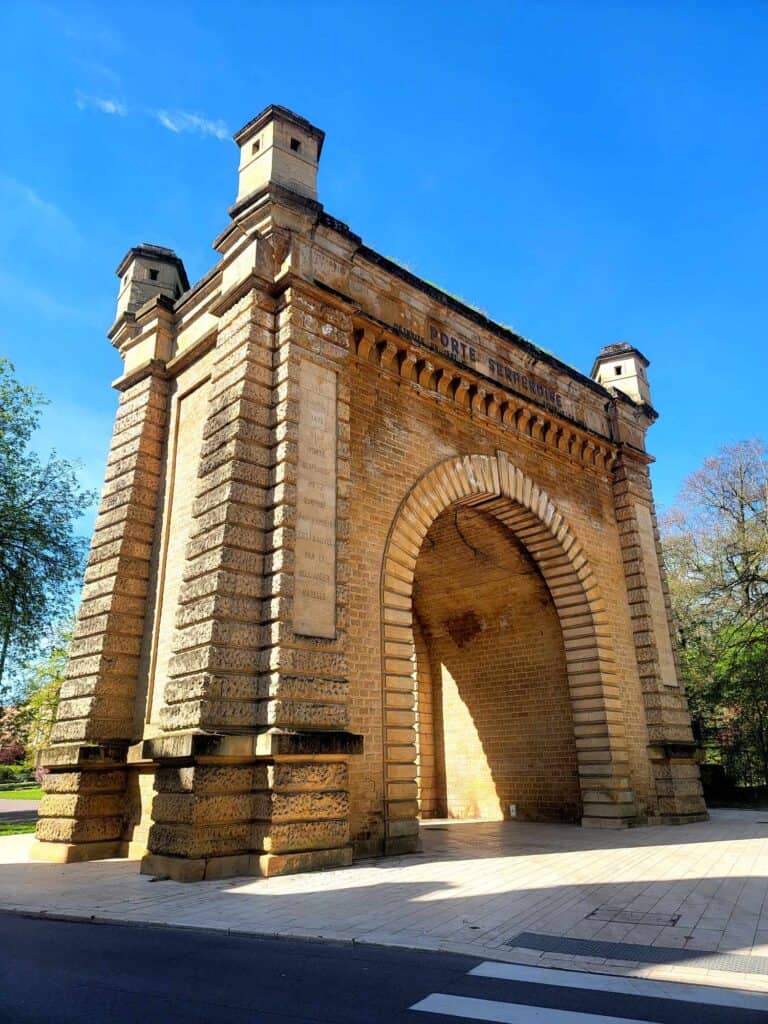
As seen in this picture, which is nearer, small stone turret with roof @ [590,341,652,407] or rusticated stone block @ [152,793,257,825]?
rusticated stone block @ [152,793,257,825]

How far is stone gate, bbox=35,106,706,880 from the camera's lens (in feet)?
27.3

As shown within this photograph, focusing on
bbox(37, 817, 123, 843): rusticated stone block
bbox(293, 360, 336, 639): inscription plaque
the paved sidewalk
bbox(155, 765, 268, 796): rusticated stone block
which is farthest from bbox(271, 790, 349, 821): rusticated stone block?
bbox(37, 817, 123, 843): rusticated stone block

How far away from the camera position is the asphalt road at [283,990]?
11.3 ft

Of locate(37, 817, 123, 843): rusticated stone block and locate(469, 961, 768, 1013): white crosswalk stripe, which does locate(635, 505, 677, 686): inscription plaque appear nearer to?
locate(37, 817, 123, 843): rusticated stone block

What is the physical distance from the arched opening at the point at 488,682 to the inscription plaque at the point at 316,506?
5.08m

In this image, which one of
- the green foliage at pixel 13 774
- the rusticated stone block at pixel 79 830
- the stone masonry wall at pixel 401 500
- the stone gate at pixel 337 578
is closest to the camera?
the stone gate at pixel 337 578

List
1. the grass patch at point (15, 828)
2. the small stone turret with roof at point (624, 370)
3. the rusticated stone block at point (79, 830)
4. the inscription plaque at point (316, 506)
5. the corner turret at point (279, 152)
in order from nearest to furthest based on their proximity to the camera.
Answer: the inscription plaque at point (316, 506) → the rusticated stone block at point (79, 830) → the corner turret at point (279, 152) → the grass patch at point (15, 828) → the small stone turret with roof at point (624, 370)

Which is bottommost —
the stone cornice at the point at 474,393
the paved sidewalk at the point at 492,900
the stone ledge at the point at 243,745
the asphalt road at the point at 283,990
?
the asphalt road at the point at 283,990

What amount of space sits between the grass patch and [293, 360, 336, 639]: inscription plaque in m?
10.5

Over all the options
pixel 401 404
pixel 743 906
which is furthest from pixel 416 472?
pixel 743 906

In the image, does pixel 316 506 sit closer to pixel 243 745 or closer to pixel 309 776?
pixel 243 745

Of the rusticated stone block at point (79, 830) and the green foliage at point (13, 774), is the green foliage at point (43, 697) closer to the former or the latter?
the green foliage at point (13, 774)

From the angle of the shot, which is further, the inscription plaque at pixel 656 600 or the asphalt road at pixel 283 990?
the inscription plaque at pixel 656 600

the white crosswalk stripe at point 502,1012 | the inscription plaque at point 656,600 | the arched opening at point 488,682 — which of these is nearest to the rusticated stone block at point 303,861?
the white crosswalk stripe at point 502,1012
